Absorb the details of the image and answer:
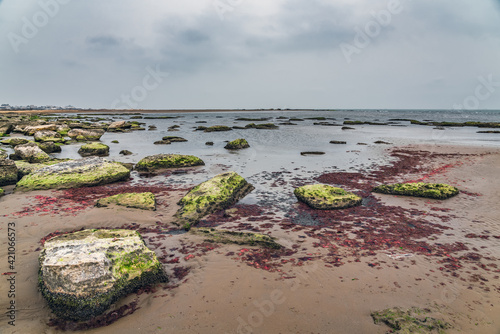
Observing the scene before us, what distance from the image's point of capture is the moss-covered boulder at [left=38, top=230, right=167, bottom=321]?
4.39 metres

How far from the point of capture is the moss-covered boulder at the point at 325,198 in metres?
9.84

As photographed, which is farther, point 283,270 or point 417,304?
point 283,270

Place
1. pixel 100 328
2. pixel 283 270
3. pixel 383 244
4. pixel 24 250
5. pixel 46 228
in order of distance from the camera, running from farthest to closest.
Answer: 1. pixel 46 228
2. pixel 383 244
3. pixel 24 250
4. pixel 283 270
5. pixel 100 328

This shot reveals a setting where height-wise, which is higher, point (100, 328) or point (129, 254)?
point (129, 254)

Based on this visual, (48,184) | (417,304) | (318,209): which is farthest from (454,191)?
(48,184)

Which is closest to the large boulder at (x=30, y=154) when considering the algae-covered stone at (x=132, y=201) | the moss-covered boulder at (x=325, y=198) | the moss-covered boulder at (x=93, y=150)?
the moss-covered boulder at (x=93, y=150)

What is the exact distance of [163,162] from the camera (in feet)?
55.1

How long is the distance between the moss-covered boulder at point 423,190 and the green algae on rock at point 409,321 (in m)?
7.83

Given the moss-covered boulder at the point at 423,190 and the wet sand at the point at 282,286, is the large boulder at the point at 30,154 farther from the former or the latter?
the moss-covered boulder at the point at 423,190

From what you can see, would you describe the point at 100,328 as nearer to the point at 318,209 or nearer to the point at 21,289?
the point at 21,289

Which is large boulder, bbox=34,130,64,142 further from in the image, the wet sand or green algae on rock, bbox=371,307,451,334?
green algae on rock, bbox=371,307,451,334

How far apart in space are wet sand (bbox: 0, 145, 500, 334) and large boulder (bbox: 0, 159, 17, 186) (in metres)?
4.81

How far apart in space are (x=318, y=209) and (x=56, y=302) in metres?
7.98

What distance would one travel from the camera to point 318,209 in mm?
9797
